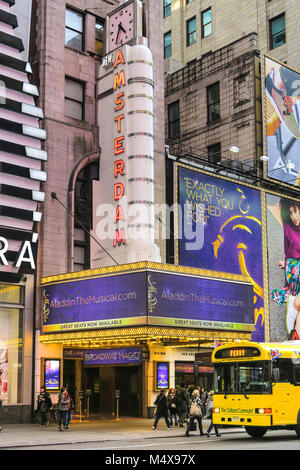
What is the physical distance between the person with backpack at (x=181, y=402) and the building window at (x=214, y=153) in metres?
20.9

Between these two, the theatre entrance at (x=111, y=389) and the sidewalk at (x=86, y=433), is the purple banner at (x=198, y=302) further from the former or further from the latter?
the theatre entrance at (x=111, y=389)

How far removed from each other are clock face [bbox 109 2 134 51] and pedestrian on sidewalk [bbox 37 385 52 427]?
1684 cm

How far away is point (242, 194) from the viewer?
132 feet

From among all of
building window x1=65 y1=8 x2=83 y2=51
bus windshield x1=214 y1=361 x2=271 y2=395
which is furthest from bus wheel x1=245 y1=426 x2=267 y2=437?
building window x1=65 y1=8 x2=83 y2=51

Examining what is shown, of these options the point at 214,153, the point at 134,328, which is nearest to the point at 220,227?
the point at 214,153

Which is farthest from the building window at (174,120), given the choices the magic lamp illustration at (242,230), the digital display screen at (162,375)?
the digital display screen at (162,375)

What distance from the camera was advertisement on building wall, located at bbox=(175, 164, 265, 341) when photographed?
120 ft

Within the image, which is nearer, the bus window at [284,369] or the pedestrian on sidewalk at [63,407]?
the bus window at [284,369]

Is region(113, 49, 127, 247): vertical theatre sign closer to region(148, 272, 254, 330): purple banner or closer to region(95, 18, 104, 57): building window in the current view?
region(95, 18, 104, 57): building window

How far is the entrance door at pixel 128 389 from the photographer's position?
33.7 m

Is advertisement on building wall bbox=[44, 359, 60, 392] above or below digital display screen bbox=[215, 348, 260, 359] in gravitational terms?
below

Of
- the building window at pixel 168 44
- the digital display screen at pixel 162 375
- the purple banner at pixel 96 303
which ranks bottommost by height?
the digital display screen at pixel 162 375
